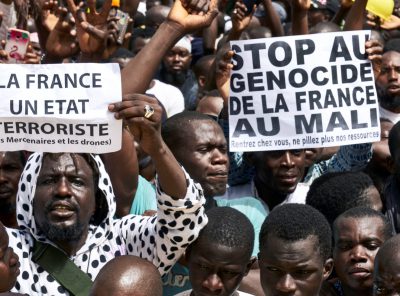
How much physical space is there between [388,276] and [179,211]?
3.00 feet

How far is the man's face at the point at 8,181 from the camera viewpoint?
5723 millimetres

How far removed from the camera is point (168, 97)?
8.73m

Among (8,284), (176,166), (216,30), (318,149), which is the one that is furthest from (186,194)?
(216,30)

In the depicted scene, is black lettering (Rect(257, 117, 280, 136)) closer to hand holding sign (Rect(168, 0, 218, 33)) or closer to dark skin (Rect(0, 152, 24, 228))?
hand holding sign (Rect(168, 0, 218, 33))

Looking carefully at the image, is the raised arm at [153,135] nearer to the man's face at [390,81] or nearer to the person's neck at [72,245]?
the person's neck at [72,245]

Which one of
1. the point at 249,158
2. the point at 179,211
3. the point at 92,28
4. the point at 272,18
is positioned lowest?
the point at 179,211

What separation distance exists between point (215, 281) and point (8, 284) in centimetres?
89

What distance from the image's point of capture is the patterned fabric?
4.79 m

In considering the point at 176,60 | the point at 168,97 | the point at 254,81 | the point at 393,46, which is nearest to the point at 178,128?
the point at 254,81

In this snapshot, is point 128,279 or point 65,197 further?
point 65,197

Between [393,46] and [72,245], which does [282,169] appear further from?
[393,46]

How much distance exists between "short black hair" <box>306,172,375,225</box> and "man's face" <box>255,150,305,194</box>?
31 centimetres

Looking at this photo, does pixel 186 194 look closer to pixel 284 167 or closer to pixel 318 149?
pixel 284 167

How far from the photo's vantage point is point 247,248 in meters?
4.89
